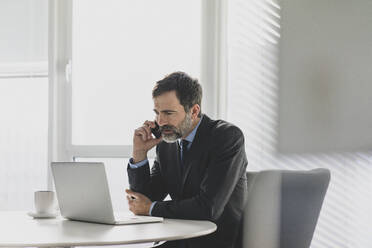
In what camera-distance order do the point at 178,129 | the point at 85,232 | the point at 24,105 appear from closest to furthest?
the point at 85,232 → the point at 178,129 → the point at 24,105

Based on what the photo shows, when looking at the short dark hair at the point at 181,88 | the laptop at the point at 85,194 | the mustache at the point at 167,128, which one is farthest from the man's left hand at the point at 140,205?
the short dark hair at the point at 181,88

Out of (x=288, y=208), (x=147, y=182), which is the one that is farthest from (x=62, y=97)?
(x=288, y=208)

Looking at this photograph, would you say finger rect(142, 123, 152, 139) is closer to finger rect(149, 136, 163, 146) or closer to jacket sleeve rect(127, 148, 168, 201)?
finger rect(149, 136, 163, 146)

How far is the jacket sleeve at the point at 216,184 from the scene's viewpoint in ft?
7.22

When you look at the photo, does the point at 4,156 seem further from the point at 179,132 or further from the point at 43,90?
the point at 179,132

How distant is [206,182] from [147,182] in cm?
44

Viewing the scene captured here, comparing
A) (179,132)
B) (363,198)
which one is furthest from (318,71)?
(179,132)

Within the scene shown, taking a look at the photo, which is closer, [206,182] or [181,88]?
[206,182]

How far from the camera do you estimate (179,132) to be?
256 cm

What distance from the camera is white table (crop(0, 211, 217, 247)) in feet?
5.17

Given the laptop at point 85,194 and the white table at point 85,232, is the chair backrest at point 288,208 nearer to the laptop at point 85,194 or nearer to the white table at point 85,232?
the white table at point 85,232

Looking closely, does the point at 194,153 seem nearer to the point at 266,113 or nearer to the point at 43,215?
the point at 43,215

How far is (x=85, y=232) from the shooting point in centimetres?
180

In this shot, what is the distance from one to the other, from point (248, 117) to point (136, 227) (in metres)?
1.67
